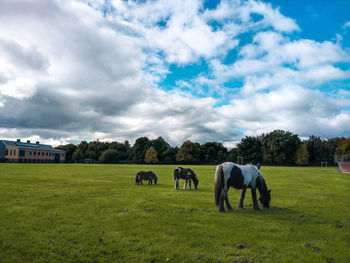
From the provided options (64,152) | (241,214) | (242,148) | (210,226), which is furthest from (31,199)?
(64,152)

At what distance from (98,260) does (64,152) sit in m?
128

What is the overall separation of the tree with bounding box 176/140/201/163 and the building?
2361 inches

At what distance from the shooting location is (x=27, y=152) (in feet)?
321

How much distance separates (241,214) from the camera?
970 cm

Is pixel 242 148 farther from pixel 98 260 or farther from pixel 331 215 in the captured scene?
pixel 98 260

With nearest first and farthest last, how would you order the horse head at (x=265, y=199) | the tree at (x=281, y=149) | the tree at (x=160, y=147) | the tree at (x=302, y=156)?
the horse head at (x=265, y=199) < the tree at (x=281, y=149) < the tree at (x=302, y=156) < the tree at (x=160, y=147)

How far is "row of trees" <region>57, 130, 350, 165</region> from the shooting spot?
301ft

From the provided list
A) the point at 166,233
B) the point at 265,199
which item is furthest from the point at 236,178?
the point at 166,233

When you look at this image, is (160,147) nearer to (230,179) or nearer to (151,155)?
(151,155)

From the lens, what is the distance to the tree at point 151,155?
10200 centimetres

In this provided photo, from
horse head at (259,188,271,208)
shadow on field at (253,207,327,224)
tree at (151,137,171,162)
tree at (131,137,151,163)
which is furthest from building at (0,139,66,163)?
shadow on field at (253,207,327,224)

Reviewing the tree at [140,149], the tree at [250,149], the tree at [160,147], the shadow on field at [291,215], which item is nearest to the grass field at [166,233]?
the shadow on field at [291,215]

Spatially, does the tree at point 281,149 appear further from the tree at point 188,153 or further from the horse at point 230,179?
the horse at point 230,179

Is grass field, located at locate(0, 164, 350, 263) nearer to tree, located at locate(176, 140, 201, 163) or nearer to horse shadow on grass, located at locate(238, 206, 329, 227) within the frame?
horse shadow on grass, located at locate(238, 206, 329, 227)
